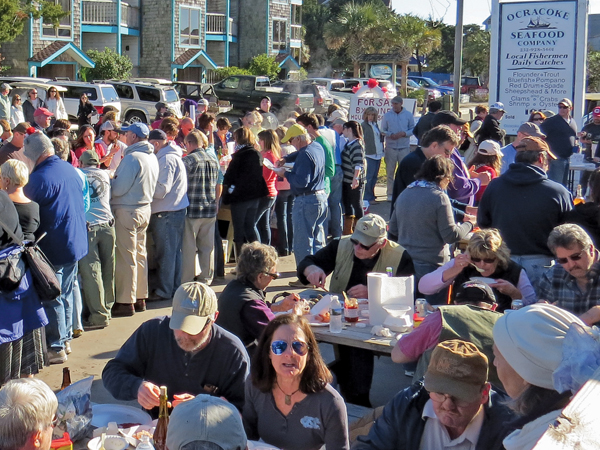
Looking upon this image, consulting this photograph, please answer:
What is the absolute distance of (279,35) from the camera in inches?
1978

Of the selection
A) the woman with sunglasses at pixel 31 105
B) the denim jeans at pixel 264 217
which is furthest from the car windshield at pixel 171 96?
the denim jeans at pixel 264 217

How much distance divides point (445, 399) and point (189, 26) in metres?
42.6

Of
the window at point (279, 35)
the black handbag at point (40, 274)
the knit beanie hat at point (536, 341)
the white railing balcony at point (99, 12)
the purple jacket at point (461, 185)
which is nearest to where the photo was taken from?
the knit beanie hat at point (536, 341)

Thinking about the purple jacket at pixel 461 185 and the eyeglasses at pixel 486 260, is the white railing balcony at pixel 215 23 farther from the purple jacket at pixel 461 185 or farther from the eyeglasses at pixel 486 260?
the eyeglasses at pixel 486 260

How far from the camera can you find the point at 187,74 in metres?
44.6

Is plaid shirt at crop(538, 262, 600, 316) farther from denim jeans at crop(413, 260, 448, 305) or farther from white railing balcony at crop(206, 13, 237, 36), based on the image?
white railing balcony at crop(206, 13, 237, 36)

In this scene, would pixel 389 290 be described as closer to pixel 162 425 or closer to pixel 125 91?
pixel 162 425

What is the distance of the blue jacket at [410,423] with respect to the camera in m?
3.28

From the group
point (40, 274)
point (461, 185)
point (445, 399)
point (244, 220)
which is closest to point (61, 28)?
point (244, 220)

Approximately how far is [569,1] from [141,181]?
30.8 ft

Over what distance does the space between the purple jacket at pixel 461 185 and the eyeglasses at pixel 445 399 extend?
4736 mm

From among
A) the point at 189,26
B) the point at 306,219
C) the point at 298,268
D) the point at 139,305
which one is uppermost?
the point at 189,26

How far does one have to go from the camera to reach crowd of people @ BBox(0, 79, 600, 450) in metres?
3.29

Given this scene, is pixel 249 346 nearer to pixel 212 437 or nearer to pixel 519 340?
pixel 212 437
